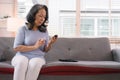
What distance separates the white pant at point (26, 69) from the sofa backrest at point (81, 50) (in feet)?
2.24

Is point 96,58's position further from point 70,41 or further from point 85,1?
point 85,1

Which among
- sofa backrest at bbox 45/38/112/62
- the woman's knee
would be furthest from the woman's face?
sofa backrest at bbox 45/38/112/62

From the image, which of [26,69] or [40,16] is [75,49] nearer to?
[40,16]

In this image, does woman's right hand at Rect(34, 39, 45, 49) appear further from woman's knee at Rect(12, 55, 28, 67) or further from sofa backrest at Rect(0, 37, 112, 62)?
sofa backrest at Rect(0, 37, 112, 62)

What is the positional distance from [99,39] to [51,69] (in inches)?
43.1

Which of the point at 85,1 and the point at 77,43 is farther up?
the point at 85,1

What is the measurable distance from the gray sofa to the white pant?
100 mm

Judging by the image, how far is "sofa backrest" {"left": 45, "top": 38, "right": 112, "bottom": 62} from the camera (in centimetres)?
303

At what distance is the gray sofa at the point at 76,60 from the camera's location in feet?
7.82

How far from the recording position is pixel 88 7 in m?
4.00

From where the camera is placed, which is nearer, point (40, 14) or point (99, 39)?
point (40, 14)

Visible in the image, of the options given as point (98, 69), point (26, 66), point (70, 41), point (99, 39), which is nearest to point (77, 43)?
point (70, 41)

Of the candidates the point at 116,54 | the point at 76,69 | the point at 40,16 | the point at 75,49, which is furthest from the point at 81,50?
the point at 40,16

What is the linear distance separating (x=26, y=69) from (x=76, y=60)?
2.89 ft
